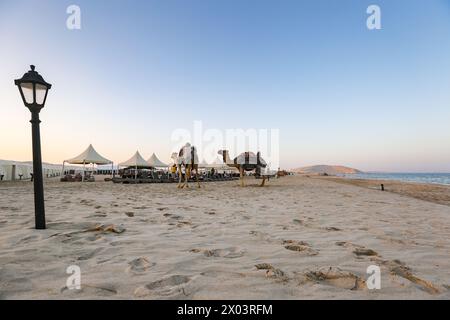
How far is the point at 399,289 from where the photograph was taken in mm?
1733

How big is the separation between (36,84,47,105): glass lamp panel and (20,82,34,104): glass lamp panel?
0.07 m

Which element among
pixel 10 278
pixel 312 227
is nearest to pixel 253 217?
pixel 312 227

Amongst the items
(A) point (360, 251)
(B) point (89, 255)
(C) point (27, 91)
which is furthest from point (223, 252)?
(C) point (27, 91)

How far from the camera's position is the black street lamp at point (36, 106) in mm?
3378

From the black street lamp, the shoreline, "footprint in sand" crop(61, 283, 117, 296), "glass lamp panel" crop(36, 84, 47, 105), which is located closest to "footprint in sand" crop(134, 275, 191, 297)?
"footprint in sand" crop(61, 283, 117, 296)

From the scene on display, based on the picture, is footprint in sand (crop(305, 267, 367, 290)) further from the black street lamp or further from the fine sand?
the black street lamp

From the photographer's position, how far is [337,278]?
1.90 meters

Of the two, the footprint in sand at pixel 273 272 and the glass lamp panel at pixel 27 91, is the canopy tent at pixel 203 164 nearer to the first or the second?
the glass lamp panel at pixel 27 91

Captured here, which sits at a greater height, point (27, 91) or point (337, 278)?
point (27, 91)

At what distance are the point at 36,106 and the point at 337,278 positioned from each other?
4.41 metres

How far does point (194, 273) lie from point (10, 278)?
139 centimetres

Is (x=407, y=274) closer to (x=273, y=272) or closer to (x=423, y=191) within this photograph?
(x=273, y=272)

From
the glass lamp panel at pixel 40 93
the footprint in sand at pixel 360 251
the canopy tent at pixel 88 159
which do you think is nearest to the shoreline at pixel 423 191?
the footprint in sand at pixel 360 251
